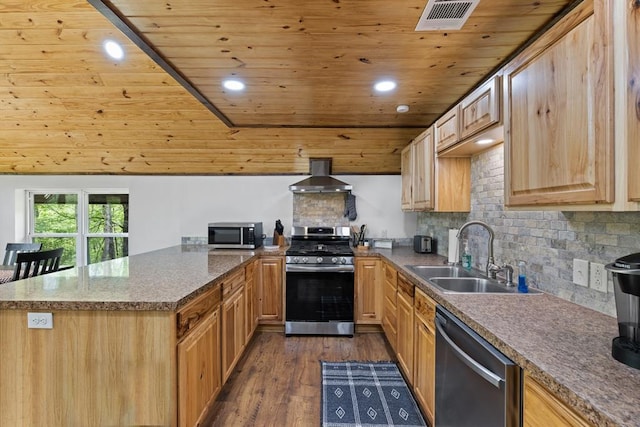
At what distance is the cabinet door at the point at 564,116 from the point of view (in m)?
0.99

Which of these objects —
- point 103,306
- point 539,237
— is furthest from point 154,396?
point 539,237

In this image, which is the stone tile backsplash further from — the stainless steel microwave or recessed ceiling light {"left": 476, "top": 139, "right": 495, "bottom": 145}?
the stainless steel microwave

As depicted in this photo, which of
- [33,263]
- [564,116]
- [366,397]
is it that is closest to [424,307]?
[366,397]

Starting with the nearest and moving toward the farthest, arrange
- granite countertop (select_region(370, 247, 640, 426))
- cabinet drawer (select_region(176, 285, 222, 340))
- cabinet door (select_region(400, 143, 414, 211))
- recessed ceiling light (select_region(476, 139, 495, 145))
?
1. granite countertop (select_region(370, 247, 640, 426))
2. cabinet drawer (select_region(176, 285, 222, 340))
3. recessed ceiling light (select_region(476, 139, 495, 145))
4. cabinet door (select_region(400, 143, 414, 211))

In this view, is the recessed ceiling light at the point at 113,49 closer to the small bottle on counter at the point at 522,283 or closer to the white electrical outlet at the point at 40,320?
the white electrical outlet at the point at 40,320

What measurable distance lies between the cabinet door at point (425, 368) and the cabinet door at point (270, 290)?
5.72 feet

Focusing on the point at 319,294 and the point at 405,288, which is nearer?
the point at 405,288

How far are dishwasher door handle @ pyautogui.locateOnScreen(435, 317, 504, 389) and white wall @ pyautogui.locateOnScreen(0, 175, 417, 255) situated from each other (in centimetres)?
259

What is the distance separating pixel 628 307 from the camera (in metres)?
0.91

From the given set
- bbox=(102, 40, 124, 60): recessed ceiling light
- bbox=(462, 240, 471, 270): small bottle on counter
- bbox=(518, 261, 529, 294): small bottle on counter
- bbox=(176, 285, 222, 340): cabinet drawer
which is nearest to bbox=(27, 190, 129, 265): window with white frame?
bbox=(102, 40, 124, 60): recessed ceiling light

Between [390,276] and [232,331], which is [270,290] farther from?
[390,276]

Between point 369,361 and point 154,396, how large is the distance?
1917 millimetres

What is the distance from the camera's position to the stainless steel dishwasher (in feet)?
3.52

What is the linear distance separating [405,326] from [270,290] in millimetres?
1628
